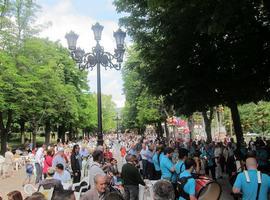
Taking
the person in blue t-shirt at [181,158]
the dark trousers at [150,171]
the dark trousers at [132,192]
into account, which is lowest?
the dark trousers at [132,192]

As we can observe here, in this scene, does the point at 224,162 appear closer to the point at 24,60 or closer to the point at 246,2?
the point at 246,2

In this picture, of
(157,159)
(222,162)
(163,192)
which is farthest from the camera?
(222,162)

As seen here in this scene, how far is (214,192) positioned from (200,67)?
13.3m

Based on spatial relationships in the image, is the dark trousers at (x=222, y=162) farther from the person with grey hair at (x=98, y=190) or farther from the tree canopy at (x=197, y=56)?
the person with grey hair at (x=98, y=190)

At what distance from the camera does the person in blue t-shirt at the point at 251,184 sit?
5934 mm

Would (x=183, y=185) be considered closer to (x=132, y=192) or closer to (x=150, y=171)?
(x=132, y=192)

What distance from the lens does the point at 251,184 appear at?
5945mm

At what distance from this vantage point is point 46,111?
4084 centimetres

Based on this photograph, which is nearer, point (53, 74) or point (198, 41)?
point (198, 41)

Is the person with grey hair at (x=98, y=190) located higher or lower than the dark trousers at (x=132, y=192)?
higher

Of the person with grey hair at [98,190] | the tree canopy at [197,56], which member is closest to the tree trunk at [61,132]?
the tree canopy at [197,56]

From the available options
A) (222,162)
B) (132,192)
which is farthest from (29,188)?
(222,162)

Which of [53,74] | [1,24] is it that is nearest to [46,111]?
[53,74]

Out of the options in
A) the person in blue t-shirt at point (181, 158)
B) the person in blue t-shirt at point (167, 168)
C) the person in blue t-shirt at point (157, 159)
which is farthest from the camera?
the person in blue t-shirt at point (157, 159)
